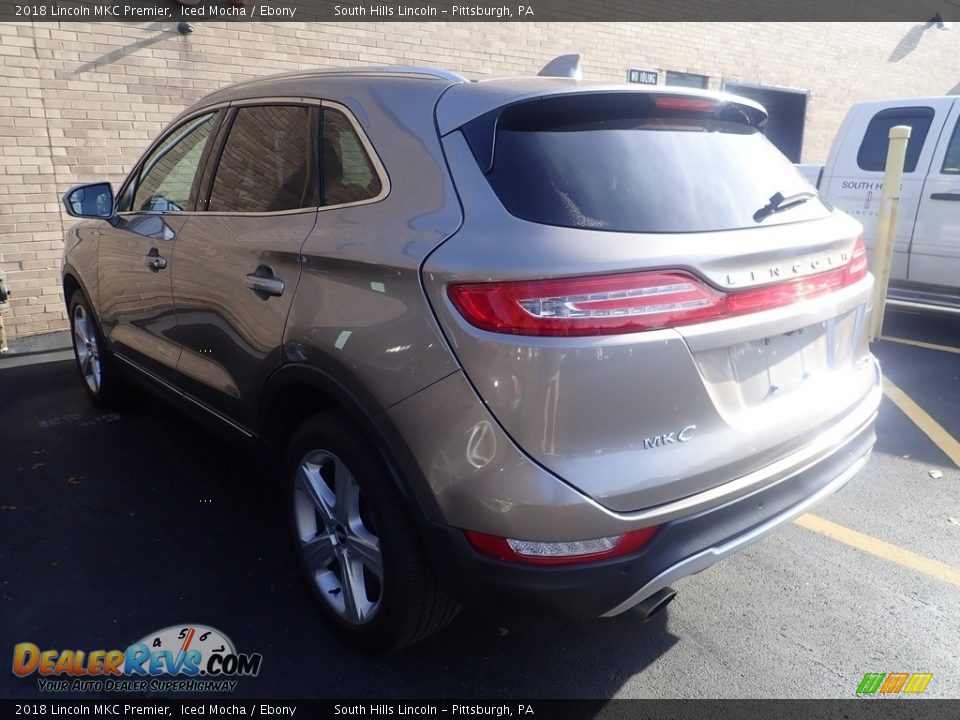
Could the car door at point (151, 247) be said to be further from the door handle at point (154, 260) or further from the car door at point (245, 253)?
the car door at point (245, 253)

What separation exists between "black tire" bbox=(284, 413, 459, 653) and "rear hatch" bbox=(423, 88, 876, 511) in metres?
0.53

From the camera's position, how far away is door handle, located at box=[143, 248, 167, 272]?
11.3ft

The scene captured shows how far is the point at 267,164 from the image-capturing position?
2.91m

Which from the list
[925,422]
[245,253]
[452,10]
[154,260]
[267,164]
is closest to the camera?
[245,253]

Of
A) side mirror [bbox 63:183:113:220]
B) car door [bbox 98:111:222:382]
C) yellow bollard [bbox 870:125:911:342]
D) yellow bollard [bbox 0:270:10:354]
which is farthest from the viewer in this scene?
yellow bollard [bbox 0:270:10:354]

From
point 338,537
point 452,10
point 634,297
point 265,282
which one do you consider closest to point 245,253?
point 265,282

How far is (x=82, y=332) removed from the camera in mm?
4984

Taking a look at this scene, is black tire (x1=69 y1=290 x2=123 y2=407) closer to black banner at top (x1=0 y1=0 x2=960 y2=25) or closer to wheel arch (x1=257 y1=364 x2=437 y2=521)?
wheel arch (x1=257 y1=364 x2=437 y2=521)

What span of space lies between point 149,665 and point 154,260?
5.98ft

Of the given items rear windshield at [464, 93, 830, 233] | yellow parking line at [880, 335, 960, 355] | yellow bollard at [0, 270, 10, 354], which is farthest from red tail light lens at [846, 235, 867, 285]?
yellow bollard at [0, 270, 10, 354]

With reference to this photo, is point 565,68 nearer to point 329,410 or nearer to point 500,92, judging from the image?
point 500,92

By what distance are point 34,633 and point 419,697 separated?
141 centimetres

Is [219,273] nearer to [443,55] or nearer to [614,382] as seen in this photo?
[614,382]

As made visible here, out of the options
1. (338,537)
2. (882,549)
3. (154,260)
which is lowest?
(882,549)
